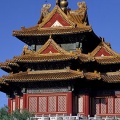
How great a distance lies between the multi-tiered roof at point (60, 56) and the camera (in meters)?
46.2

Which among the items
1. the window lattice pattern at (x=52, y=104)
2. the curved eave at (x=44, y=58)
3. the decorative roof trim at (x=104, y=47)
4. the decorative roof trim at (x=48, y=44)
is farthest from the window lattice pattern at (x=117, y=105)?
the decorative roof trim at (x=48, y=44)

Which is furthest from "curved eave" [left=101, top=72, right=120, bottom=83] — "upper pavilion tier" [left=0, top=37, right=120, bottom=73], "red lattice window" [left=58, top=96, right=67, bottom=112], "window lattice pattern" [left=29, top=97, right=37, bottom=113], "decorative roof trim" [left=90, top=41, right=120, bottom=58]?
"window lattice pattern" [left=29, top=97, right=37, bottom=113]

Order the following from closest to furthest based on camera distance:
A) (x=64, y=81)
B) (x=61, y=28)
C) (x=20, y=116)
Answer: (x=20, y=116) < (x=64, y=81) < (x=61, y=28)

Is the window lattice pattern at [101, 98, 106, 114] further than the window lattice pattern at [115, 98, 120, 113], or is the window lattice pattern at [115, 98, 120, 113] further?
the window lattice pattern at [101, 98, 106, 114]

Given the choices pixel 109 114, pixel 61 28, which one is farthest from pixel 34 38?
pixel 109 114

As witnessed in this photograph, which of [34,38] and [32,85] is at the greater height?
[34,38]

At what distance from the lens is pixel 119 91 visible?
47.4 meters

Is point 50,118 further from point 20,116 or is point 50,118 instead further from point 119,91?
point 119,91

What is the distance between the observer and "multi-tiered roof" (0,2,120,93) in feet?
152

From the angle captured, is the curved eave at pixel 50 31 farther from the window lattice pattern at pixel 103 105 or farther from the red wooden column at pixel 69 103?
the window lattice pattern at pixel 103 105

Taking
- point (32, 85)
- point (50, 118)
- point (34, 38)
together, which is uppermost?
point (34, 38)

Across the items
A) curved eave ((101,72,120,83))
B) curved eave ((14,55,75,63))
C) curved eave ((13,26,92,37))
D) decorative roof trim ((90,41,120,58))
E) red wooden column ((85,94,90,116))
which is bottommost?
red wooden column ((85,94,90,116))

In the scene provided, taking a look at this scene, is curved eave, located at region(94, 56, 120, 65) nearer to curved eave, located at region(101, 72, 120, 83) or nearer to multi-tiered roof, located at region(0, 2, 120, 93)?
multi-tiered roof, located at region(0, 2, 120, 93)

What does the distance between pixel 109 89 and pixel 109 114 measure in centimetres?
225
